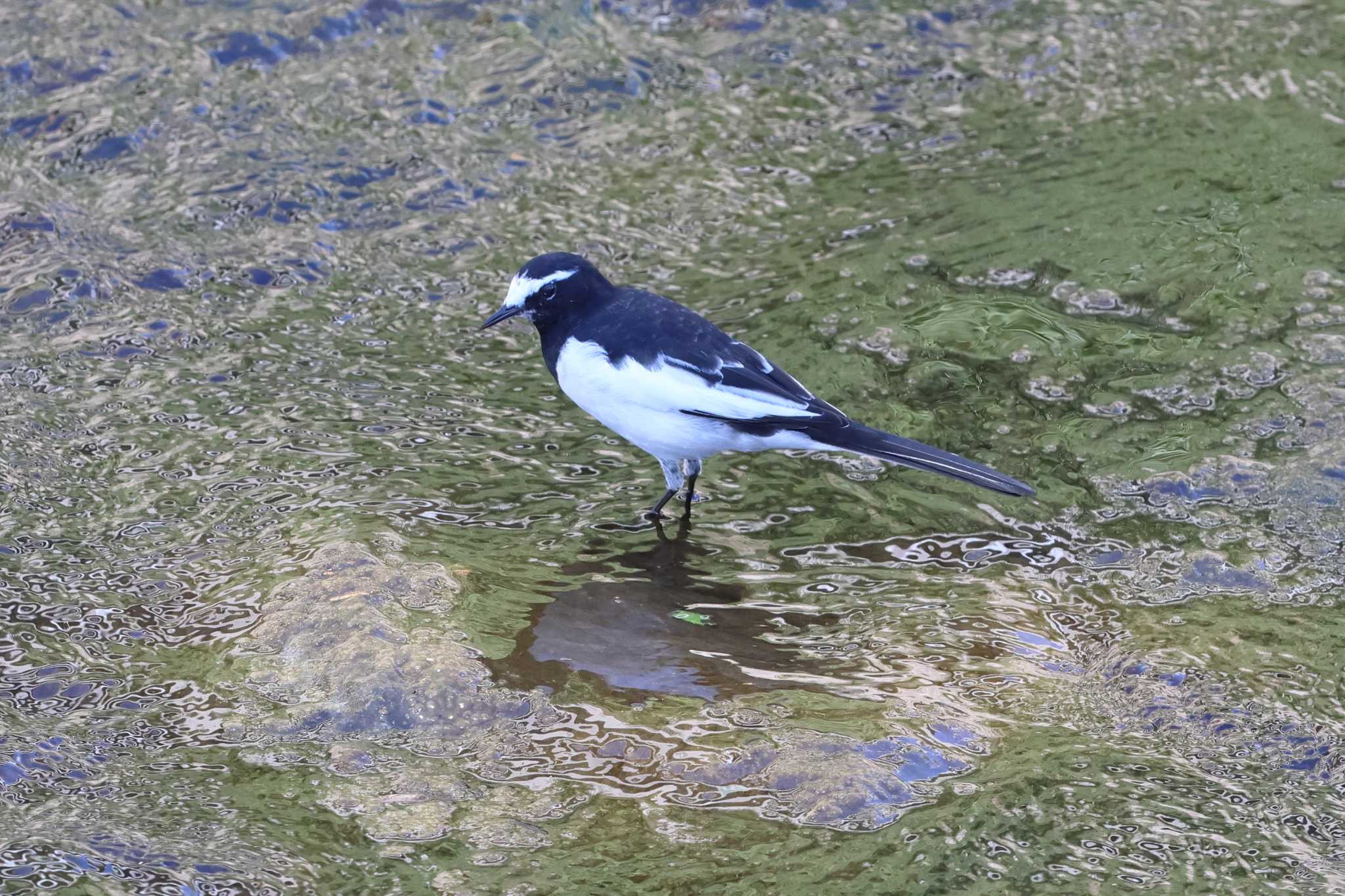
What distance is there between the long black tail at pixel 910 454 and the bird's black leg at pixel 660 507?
0.83 metres

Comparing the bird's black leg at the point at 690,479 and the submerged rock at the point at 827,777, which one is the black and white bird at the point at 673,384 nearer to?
the bird's black leg at the point at 690,479

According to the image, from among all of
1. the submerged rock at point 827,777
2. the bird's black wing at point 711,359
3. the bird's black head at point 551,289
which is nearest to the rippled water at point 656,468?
the submerged rock at point 827,777

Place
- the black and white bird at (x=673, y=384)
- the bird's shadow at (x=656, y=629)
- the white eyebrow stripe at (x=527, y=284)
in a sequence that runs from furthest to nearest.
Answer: the white eyebrow stripe at (x=527, y=284), the black and white bird at (x=673, y=384), the bird's shadow at (x=656, y=629)

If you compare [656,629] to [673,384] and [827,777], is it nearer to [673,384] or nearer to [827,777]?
[673,384]

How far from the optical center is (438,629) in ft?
16.9

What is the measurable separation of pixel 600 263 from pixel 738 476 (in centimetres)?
205

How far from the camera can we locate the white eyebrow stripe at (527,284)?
6047 mm

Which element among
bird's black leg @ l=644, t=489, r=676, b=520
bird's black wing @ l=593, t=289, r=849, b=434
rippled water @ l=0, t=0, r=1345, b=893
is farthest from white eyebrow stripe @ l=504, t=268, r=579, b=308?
bird's black leg @ l=644, t=489, r=676, b=520

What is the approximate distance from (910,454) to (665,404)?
1020 millimetres

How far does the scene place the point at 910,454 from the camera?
559cm

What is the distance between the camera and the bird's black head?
6.05 metres

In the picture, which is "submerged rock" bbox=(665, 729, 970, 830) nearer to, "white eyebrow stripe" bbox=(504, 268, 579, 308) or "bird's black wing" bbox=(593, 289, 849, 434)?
"bird's black wing" bbox=(593, 289, 849, 434)

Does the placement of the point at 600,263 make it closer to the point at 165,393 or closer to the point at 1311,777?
the point at 165,393

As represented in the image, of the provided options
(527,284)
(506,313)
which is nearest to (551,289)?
(527,284)
